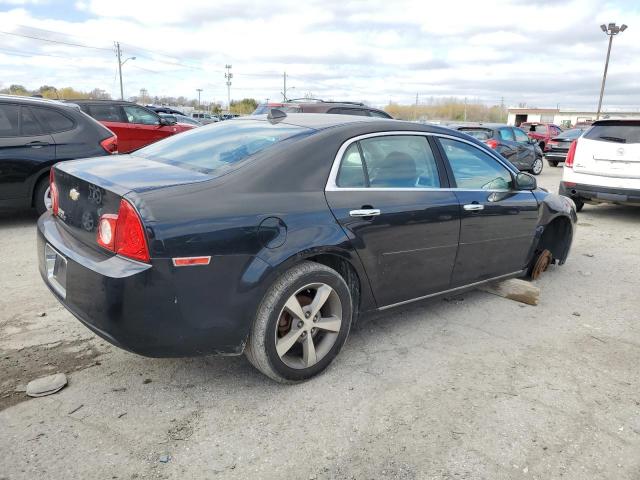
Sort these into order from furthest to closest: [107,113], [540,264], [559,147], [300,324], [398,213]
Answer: [559,147] → [107,113] → [540,264] → [398,213] → [300,324]

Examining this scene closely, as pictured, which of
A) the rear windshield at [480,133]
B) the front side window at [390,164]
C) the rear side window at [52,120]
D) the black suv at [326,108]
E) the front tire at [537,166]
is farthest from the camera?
the front tire at [537,166]

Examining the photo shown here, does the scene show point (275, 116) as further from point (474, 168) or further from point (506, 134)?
point (506, 134)

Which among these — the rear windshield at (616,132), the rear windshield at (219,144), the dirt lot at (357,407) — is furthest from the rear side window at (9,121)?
the rear windshield at (616,132)

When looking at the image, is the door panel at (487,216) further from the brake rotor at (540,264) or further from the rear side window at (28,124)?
the rear side window at (28,124)

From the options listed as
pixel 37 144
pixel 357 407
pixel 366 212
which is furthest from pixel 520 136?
pixel 357 407

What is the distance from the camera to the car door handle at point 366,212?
321cm

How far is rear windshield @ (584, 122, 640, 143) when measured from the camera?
8.12 meters

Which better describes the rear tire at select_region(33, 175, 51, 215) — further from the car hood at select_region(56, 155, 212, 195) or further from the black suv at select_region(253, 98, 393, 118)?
the black suv at select_region(253, 98, 393, 118)

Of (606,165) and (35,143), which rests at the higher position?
(35,143)

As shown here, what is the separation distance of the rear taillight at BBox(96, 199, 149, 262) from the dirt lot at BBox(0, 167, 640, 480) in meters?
0.89

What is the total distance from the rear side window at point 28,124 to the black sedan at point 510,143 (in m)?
9.86

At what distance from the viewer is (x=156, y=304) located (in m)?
2.55

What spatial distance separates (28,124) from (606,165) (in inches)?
327

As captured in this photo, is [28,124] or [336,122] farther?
[28,124]
